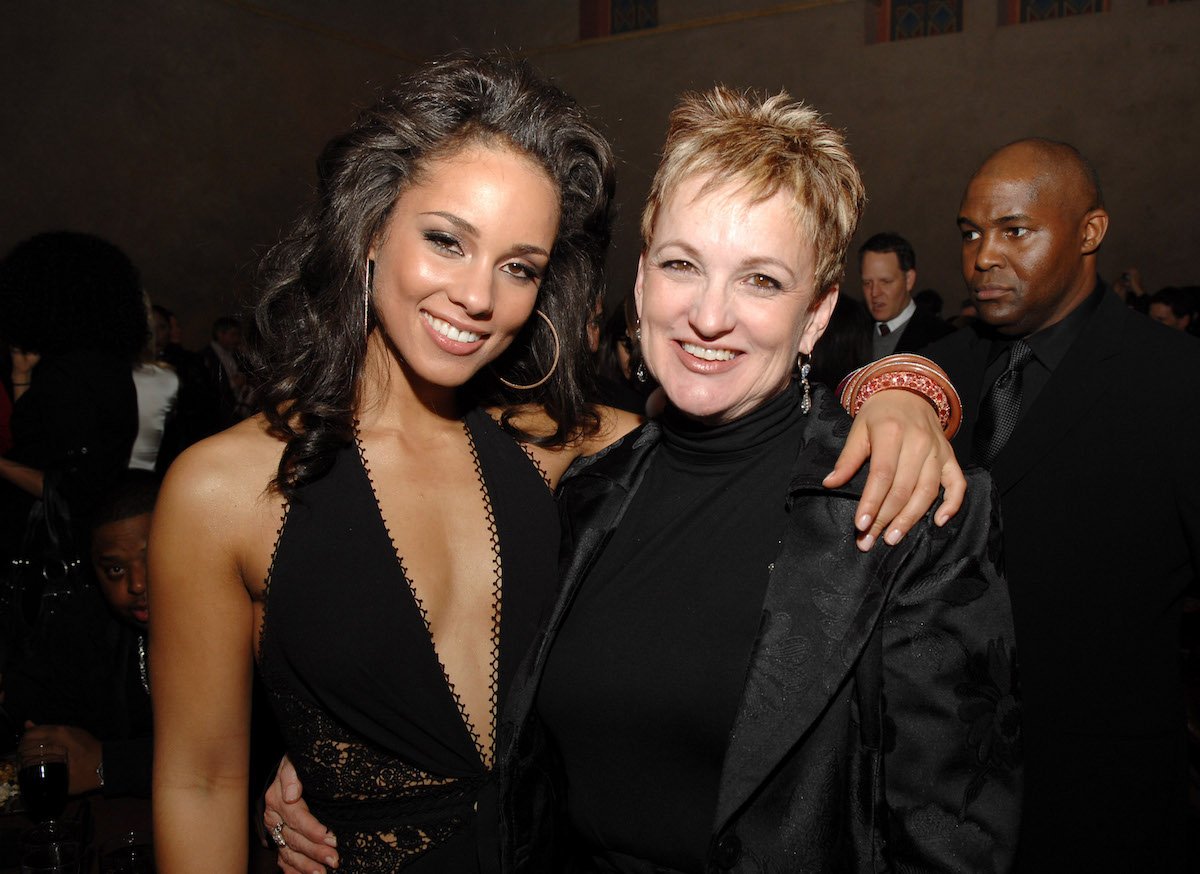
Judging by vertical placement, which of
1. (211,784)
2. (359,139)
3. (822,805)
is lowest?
(211,784)

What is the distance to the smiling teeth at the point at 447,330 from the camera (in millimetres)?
1645

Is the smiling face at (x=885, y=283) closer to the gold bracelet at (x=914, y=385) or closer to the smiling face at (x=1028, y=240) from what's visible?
the smiling face at (x=1028, y=240)

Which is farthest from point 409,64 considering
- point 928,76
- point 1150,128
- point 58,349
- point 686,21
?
point 58,349

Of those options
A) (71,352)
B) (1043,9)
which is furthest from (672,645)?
(1043,9)

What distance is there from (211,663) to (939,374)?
1267mm

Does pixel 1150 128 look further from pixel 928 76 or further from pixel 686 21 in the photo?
pixel 686 21

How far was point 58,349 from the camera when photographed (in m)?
3.42

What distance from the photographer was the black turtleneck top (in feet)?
4.62

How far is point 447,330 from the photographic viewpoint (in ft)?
5.40

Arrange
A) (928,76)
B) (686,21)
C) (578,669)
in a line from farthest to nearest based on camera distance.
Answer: (686,21) → (928,76) → (578,669)

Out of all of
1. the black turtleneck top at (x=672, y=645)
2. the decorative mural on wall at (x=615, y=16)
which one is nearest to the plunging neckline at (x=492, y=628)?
the black turtleneck top at (x=672, y=645)

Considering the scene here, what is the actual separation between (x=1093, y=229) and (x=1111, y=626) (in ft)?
3.50

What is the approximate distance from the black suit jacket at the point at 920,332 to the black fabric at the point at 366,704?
13.9 feet

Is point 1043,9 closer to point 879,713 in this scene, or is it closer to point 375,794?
point 879,713
